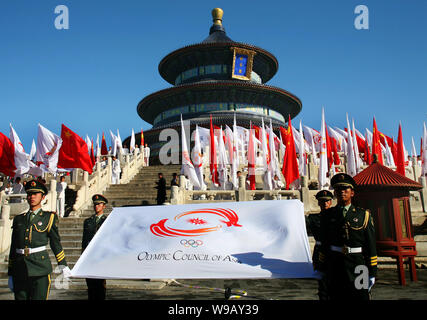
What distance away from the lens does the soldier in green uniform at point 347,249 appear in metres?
4.08

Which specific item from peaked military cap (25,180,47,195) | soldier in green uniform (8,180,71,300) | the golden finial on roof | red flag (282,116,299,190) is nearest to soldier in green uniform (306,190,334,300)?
soldier in green uniform (8,180,71,300)

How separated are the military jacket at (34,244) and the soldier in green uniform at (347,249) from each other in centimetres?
328

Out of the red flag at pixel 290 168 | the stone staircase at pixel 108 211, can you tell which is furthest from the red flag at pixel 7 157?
the red flag at pixel 290 168

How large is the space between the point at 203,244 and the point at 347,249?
1.70m

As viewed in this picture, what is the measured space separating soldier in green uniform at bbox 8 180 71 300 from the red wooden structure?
6306 millimetres

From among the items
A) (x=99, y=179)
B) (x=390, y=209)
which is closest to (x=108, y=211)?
(x=99, y=179)

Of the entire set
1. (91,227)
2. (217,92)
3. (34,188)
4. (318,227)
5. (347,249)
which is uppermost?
(217,92)

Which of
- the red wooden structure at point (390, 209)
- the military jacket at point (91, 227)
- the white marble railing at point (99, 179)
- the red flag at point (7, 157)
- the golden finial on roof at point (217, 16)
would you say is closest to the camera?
the military jacket at point (91, 227)

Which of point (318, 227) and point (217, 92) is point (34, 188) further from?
point (217, 92)

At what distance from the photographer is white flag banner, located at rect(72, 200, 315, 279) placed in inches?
169

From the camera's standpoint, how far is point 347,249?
423 cm

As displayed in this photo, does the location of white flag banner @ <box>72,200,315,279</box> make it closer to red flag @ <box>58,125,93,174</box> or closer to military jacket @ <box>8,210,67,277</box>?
military jacket @ <box>8,210,67,277</box>

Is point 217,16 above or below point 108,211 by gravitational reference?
above

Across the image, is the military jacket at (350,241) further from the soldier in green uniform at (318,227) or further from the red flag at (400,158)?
the red flag at (400,158)
